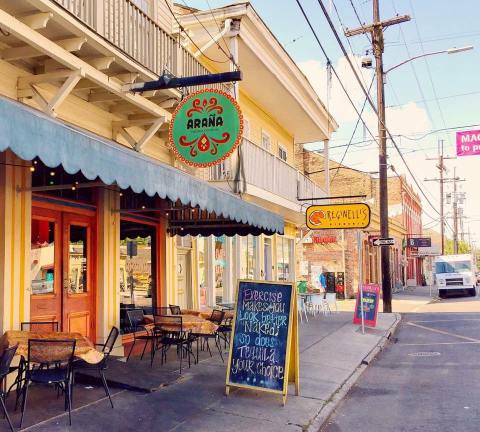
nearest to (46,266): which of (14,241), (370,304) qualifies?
(14,241)

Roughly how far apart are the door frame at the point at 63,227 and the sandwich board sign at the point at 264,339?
2.72 metres

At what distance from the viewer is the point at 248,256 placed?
1650cm

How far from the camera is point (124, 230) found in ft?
A: 33.1

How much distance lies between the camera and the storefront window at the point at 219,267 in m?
14.3

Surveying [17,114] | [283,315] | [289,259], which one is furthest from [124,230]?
[289,259]

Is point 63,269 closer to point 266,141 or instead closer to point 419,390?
point 419,390

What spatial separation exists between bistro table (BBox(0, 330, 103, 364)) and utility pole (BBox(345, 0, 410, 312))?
46.0 feet

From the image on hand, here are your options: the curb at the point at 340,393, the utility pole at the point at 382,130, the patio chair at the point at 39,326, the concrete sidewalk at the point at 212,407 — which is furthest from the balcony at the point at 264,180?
the patio chair at the point at 39,326

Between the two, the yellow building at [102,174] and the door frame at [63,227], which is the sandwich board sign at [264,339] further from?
the door frame at [63,227]

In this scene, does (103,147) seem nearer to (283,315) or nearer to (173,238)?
(283,315)

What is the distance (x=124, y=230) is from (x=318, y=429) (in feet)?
18.1

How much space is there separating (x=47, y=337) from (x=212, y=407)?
6.98ft

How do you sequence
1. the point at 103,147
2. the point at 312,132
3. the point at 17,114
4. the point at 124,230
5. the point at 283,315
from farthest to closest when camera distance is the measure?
the point at 312,132
the point at 124,230
the point at 283,315
the point at 103,147
the point at 17,114

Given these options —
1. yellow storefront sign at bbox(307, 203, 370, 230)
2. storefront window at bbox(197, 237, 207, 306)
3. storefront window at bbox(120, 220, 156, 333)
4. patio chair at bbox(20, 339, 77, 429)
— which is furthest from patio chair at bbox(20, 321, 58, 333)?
yellow storefront sign at bbox(307, 203, 370, 230)
